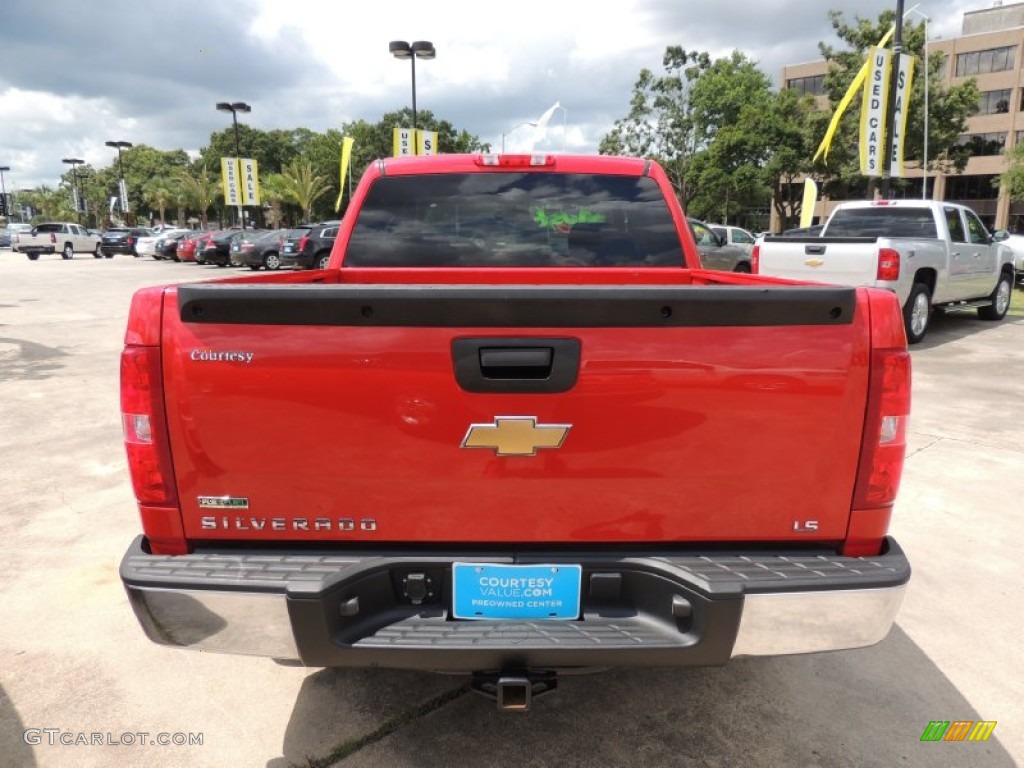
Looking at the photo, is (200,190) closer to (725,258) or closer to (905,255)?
(725,258)

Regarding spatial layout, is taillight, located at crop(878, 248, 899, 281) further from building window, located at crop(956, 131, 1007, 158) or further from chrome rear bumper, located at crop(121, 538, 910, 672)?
building window, located at crop(956, 131, 1007, 158)

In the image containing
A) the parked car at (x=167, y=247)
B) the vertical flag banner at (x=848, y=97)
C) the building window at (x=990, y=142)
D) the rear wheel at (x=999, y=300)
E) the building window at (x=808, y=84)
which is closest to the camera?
the rear wheel at (x=999, y=300)

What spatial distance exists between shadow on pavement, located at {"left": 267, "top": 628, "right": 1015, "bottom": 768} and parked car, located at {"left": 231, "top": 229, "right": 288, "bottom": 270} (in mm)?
26018

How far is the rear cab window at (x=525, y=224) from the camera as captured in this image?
136 inches

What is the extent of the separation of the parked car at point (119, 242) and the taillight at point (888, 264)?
42429 mm

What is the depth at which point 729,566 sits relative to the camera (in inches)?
75.8

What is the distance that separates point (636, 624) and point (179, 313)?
1533 millimetres

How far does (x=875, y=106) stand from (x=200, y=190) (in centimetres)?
6300

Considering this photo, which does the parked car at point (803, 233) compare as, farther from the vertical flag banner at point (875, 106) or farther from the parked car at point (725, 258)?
the vertical flag banner at point (875, 106)

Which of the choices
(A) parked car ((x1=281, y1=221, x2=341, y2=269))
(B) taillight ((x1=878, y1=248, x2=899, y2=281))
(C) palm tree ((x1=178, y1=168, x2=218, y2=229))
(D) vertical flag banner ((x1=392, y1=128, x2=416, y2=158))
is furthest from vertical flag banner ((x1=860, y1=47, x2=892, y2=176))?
(C) palm tree ((x1=178, y1=168, x2=218, y2=229))

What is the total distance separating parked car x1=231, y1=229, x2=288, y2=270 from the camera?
1059 inches

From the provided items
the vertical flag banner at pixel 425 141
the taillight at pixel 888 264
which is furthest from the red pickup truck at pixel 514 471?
the vertical flag banner at pixel 425 141

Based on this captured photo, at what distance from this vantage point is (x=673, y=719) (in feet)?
8.57

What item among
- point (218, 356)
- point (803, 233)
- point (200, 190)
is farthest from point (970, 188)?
point (218, 356)
